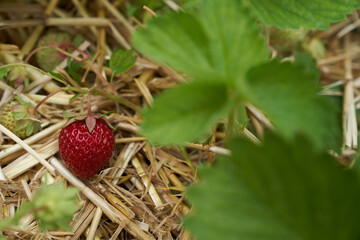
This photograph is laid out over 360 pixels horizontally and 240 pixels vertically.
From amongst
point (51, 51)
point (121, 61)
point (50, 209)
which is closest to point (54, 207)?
point (50, 209)

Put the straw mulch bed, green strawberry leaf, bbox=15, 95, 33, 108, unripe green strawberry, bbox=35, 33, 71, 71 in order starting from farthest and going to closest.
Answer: unripe green strawberry, bbox=35, 33, 71, 71 → green strawberry leaf, bbox=15, 95, 33, 108 → the straw mulch bed

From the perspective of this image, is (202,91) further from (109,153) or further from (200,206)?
(109,153)

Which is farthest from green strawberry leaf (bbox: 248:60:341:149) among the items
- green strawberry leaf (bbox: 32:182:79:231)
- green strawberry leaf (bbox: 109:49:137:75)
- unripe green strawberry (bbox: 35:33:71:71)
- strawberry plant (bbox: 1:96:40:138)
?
unripe green strawberry (bbox: 35:33:71:71)

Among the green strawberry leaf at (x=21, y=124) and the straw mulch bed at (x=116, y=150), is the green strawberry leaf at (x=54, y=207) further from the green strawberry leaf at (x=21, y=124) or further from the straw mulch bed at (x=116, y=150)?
the green strawberry leaf at (x=21, y=124)

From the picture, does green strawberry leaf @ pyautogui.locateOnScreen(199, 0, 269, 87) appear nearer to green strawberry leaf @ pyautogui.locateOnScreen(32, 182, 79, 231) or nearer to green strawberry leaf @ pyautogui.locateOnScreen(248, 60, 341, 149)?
green strawberry leaf @ pyautogui.locateOnScreen(248, 60, 341, 149)

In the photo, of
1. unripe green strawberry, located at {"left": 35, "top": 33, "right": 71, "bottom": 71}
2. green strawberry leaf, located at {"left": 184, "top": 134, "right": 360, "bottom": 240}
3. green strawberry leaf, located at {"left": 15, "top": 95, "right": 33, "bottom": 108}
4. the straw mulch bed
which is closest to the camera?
green strawberry leaf, located at {"left": 184, "top": 134, "right": 360, "bottom": 240}

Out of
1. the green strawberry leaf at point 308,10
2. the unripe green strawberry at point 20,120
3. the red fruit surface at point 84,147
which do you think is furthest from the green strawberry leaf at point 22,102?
the green strawberry leaf at point 308,10
